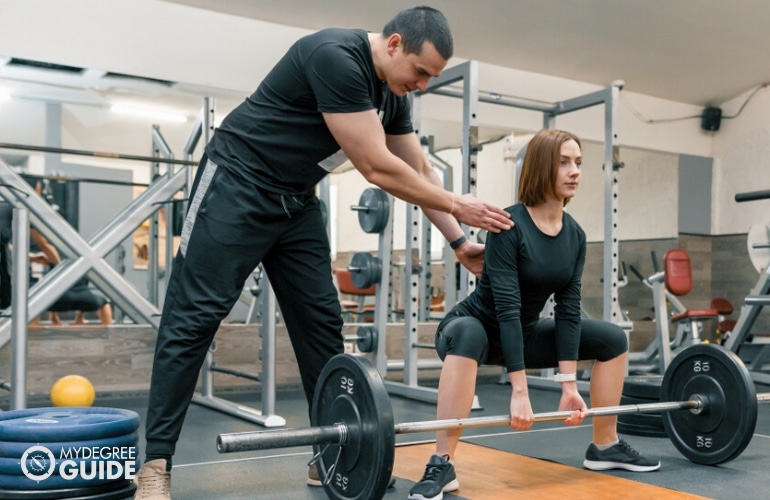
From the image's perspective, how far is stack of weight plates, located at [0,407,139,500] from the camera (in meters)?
1.77

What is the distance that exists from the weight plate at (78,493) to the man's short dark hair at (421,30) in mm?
1283

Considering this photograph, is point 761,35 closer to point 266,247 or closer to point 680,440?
point 680,440

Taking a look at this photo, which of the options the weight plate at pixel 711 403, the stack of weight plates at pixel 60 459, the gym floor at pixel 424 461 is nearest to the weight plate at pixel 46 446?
the stack of weight plates at pixel 60 459

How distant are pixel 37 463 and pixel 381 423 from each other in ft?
2.81

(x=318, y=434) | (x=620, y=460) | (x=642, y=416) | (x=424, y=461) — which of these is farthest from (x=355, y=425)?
(x=642, y=416)

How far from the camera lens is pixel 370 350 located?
3.72m

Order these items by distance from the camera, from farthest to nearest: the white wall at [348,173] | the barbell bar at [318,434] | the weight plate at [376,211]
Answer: the white wall at [348,173], the weight plate at [376,211], the barbell bar at [318,434]

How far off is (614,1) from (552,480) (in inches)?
158

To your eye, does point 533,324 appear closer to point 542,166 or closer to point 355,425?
point 542,166

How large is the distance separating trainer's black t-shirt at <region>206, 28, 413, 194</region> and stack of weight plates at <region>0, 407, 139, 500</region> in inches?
28.9

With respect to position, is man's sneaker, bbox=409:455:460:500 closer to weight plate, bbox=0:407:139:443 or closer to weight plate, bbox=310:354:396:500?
weight plate, bbox=310:354:396:500

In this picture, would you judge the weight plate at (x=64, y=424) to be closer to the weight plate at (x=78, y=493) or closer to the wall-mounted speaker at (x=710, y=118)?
the weight plate at (x=78, y=493)

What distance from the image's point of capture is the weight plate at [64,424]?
1.78 meters

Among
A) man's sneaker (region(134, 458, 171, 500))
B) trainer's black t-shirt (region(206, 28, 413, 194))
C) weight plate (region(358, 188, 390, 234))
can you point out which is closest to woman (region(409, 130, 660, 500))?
trainer's black t-shirt (region(206, 28, 413, 194))
